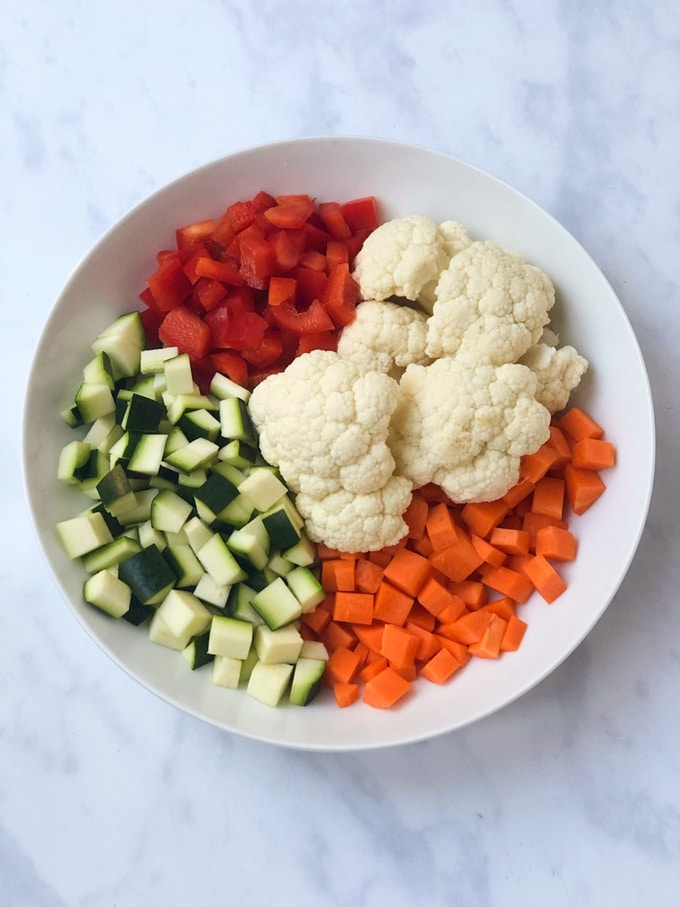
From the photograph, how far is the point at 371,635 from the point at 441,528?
0.36 meters

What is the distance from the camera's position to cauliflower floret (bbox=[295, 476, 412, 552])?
2.15 meters

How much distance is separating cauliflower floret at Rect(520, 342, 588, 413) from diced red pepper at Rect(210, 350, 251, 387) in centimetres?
81

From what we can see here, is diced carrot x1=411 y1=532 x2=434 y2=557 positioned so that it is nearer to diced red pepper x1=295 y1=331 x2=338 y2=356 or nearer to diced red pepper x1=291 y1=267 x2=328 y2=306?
diced red pepper x1=295 y1=331 x2=338 y2=356

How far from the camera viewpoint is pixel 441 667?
222 cm

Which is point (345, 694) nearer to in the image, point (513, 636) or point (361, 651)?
point (361, 651)

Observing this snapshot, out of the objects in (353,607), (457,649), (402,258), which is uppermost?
(402,258)

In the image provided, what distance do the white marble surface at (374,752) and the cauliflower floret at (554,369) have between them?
40 centimetres

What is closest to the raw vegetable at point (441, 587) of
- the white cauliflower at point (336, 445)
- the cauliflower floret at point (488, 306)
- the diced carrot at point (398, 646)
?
the diced carrot at point (398, 646)

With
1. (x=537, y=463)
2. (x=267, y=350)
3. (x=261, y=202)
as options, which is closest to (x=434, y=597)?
(x=537, y=463)

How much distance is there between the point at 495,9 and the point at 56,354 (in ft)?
5.94

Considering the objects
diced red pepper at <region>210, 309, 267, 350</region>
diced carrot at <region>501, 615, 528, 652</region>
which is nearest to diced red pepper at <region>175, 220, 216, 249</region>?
diced red pepper at <region>210, 309, 267, 350</region>

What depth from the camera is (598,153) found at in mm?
2623

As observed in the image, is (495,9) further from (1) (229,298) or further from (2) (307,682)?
(2) (307,682)

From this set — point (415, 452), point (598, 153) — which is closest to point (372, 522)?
point (415, 452)
